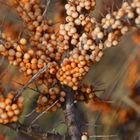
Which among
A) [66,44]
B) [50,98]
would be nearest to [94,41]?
[66,44]

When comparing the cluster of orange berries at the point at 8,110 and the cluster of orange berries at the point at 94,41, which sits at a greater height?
the cluster of orange berries at the point at 94,41

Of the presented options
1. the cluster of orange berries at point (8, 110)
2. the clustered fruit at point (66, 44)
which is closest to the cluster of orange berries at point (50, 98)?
the clustered fruit at point (66, 44)

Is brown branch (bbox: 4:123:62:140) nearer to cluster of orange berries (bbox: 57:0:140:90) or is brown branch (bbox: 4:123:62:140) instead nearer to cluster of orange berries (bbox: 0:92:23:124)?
cluster of orange berries (bbox: 0:92:23:124)

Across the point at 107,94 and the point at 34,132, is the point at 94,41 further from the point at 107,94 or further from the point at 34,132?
the point at 107,94

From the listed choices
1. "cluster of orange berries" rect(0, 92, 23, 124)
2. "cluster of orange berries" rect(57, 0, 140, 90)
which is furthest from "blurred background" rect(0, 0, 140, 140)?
"cluster of orange berries" rect(0, 92, 23, 124)

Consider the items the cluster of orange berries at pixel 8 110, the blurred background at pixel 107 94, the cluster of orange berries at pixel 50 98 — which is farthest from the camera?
the blurred background at pixel 107 94

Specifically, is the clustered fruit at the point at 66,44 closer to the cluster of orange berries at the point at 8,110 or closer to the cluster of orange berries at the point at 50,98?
the cluster of orange berries at the point at 50,98
